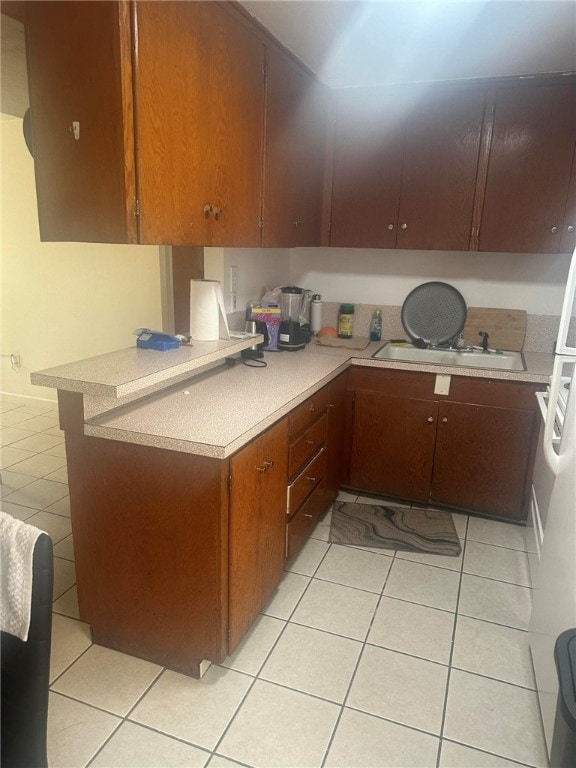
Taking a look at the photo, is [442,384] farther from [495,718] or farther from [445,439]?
[495,718]

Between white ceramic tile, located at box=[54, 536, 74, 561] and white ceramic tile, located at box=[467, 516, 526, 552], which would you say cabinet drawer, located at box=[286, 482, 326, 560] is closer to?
white ceramic tile, located at box=[467, 516, 526, 552]

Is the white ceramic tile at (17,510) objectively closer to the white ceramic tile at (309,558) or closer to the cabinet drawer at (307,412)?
the white ceramic tile at (309,558)

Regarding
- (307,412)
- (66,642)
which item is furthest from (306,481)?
(66,642)

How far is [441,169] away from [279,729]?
8.44ft

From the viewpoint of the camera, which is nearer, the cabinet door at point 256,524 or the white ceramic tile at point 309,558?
the cabinet door at point 256,524

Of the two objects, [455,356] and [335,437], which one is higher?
[455,356]

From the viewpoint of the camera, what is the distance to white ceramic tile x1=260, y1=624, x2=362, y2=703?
1.68 m

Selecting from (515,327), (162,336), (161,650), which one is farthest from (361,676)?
(515,327)

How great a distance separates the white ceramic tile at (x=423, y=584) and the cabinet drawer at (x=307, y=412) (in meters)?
0.77

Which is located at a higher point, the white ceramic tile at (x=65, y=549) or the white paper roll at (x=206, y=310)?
the white paper roll at (x=206, y=310)

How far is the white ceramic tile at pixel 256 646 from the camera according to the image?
69.3 inches

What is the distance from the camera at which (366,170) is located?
9.30 ft

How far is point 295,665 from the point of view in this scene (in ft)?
5.79

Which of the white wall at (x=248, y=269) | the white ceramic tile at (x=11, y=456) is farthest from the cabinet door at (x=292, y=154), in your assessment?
the white ceramic tile at (x=11, y=456)
